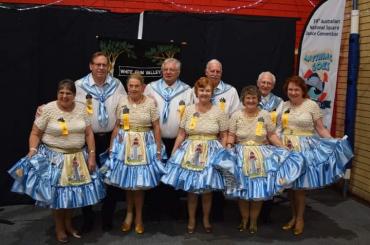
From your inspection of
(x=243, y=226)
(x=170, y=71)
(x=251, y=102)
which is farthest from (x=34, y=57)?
(x=243, y=226)

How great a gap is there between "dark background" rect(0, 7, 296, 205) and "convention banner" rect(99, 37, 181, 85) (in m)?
0.29

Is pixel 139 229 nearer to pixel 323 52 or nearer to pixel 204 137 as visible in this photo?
pixel 204 137

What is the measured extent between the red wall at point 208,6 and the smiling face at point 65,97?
2235 millimetres

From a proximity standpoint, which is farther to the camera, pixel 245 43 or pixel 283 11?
pixel 283 11

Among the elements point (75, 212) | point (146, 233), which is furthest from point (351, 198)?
point (75, 212)

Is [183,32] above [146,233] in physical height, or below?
above

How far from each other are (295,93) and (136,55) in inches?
64.4

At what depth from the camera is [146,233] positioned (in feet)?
12.2

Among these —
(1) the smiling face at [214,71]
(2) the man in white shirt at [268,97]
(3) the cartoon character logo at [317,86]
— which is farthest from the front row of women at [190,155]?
(3) the cartoon character logo at [317,86]

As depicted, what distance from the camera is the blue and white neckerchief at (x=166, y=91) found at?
12.3 ft

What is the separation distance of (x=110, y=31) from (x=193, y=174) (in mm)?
1947

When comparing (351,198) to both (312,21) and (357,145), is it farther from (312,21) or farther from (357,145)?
(312,21)

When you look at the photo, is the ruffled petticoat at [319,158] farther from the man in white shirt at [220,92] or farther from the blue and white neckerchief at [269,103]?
the man in white shirt at [220,92]

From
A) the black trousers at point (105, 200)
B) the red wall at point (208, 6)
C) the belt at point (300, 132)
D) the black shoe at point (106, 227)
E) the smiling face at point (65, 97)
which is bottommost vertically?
the black shoe at point (106, 227)
